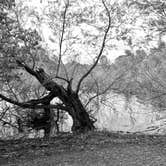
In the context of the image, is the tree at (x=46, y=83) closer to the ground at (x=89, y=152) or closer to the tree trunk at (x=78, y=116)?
the tree trunk at (x=78, y=116)

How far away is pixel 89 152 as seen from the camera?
5645 millimetres

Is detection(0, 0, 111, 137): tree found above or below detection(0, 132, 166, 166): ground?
above

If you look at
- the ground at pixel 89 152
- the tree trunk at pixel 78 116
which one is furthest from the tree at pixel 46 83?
the ground at pixel 89 152

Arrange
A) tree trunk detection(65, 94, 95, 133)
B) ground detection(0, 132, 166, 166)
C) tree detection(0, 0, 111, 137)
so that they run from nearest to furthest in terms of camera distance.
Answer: ground detection(0, 132, 166, 166) → tree detection(0, 0, 111, 137) → tree trunk detection(65, 94, 95, 133)

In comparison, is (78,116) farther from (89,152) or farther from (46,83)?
(89,152)

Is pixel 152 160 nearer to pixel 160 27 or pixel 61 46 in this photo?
pixel 61 46

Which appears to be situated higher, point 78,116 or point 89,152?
point 78,116

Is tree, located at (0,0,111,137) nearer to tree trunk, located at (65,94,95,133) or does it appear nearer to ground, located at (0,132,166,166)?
tree trunk, located at (65,94,95,133)

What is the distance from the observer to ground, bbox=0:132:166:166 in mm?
4836

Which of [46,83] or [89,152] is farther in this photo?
[46,83]

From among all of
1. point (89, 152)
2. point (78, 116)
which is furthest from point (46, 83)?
point (89, 152)

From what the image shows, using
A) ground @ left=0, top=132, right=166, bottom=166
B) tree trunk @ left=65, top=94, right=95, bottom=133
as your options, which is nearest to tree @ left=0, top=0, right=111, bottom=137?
tree trunk @ left=65, top=94, right=95, bottom=133

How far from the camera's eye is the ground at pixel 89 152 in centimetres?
484

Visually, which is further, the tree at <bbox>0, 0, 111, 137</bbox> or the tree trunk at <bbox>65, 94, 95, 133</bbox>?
the tree trunk at <bbox>65, 94, 95, 133</bbox>
